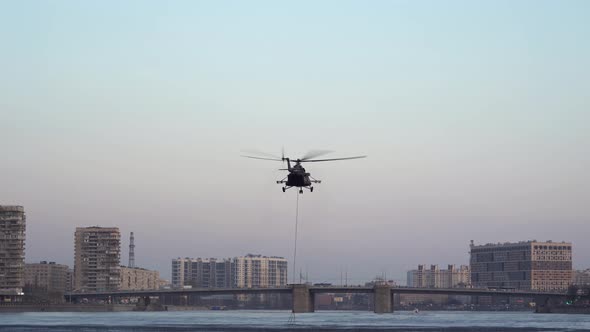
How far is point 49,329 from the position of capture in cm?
16950

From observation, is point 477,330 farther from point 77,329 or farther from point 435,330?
point 77,329

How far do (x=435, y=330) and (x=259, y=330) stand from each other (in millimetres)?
28503

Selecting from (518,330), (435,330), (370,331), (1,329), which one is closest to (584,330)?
(518,330)

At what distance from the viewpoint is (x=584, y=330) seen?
17300cm

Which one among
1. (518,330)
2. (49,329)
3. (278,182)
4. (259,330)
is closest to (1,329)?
(49,329)

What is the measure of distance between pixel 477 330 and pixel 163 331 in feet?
165

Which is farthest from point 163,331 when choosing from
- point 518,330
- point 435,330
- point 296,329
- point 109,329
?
point 518,330

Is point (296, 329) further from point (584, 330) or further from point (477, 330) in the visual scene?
point (584, 330)

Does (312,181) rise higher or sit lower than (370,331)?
higher

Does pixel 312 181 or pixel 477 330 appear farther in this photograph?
pixel 477 330

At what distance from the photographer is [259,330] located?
173 meters

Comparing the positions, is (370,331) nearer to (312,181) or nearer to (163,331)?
(163,331)

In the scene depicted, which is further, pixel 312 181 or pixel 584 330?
pixel 584 330

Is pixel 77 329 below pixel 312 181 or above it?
below
